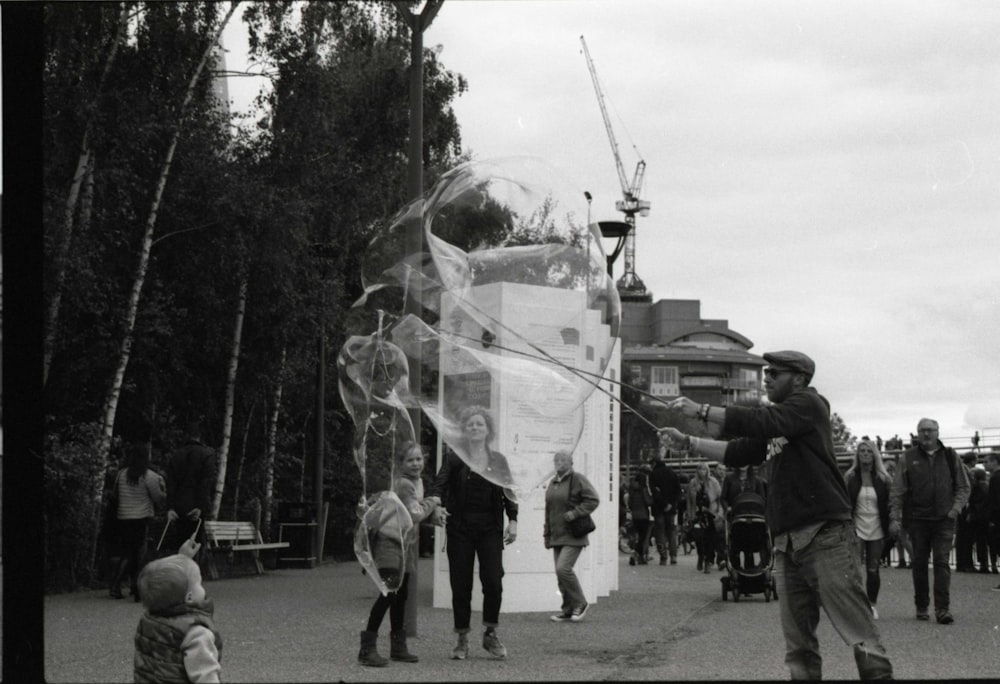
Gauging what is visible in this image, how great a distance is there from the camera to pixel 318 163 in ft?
76.0

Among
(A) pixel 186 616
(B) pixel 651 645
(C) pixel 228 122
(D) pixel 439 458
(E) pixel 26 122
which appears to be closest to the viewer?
(A) pixel 186 616

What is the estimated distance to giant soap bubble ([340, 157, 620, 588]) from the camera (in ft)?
28.8

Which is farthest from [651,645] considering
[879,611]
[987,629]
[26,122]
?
[26,122]

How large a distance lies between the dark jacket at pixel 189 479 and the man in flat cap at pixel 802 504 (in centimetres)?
825

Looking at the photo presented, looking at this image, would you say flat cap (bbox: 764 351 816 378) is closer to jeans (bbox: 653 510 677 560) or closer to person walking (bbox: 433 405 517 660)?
person walking (bbox: 433 405 517 660)

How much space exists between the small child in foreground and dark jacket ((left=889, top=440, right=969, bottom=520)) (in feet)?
28.9

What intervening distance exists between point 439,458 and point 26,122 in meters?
7.75

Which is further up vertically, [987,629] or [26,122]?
[26,122]

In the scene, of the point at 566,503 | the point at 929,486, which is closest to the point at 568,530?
the point at 566,503

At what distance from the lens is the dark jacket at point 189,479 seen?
1397 cm

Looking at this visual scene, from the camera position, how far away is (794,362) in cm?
704

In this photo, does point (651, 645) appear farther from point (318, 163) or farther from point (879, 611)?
point (318, 163)

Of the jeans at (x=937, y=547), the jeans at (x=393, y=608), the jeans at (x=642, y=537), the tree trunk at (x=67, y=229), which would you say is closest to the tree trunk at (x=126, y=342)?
the tree trunk at (x=67, y=229)

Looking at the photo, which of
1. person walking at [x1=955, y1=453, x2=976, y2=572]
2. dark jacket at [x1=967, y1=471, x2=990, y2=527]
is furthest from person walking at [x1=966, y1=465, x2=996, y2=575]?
person walking at [x1=955, y1=453, x2=976, y2=572]
